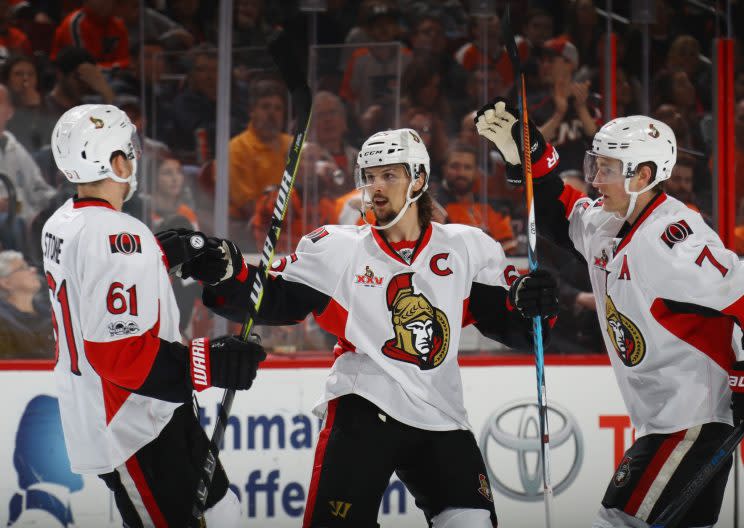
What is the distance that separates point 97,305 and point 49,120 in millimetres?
2414

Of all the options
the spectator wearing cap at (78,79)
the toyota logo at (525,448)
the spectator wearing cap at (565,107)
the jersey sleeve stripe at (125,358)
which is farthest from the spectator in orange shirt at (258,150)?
the jersey sleeve stripe at (125,358)

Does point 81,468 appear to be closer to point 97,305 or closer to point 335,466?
point 97,305

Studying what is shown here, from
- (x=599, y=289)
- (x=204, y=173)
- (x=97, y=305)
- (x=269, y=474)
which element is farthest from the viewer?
(x=204, y=173)

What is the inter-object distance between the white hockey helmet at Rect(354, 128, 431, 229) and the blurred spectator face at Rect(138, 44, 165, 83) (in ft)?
6.87

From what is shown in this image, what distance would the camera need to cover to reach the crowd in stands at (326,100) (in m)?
4.42

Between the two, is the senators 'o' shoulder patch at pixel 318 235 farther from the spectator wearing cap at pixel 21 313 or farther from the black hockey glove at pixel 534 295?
the spectator wearing cap at pixel 21 313

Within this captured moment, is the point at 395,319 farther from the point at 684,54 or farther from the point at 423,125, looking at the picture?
the point at 684,54

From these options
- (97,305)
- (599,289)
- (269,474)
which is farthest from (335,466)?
(269,474)

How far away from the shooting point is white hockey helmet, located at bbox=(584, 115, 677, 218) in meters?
2.94

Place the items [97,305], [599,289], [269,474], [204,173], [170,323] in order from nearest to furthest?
[97,305]
[170,323]
[599,289]
[269,474]
[204,173]

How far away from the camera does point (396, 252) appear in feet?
9.12

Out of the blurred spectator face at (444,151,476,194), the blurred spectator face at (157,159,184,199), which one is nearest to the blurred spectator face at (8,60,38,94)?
the blurred spectator face at (157,159,184,199)

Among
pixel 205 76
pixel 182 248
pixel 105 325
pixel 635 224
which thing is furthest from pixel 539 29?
pixel 105 325

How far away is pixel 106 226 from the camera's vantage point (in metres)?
2.44
